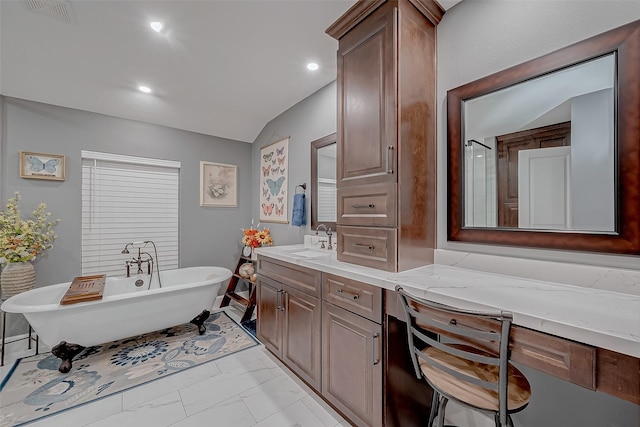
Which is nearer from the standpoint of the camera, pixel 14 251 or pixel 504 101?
pixel 504 101

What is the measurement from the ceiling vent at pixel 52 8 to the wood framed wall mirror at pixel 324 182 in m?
2.01

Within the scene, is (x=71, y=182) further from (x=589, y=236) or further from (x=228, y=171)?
(x=589, y=236)

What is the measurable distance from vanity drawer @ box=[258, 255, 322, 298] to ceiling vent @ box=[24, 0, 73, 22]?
2.16m

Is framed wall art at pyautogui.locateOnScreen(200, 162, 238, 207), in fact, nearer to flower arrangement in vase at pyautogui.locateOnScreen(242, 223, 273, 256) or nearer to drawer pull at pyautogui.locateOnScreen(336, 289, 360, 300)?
flower arrangement in vase at pyautogui.locateOnScreen(242, 223, 273, 256)

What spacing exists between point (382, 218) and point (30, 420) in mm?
2492

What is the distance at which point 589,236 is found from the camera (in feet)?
3.92

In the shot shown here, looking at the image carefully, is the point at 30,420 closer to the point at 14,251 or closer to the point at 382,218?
the point at 14,251

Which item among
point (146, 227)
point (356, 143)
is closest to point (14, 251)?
point (146, 227)

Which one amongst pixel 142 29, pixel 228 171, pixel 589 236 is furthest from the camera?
pixel 228 171

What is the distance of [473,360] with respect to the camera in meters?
0.93

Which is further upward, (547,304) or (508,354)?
(547,304)

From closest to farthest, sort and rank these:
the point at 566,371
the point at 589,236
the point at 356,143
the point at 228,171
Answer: the point at 566,371
the point at 589,236
the point at 356,143
the point at 228,171

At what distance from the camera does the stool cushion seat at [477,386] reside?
3.26 ft

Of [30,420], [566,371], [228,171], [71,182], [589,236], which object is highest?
[228,171]
